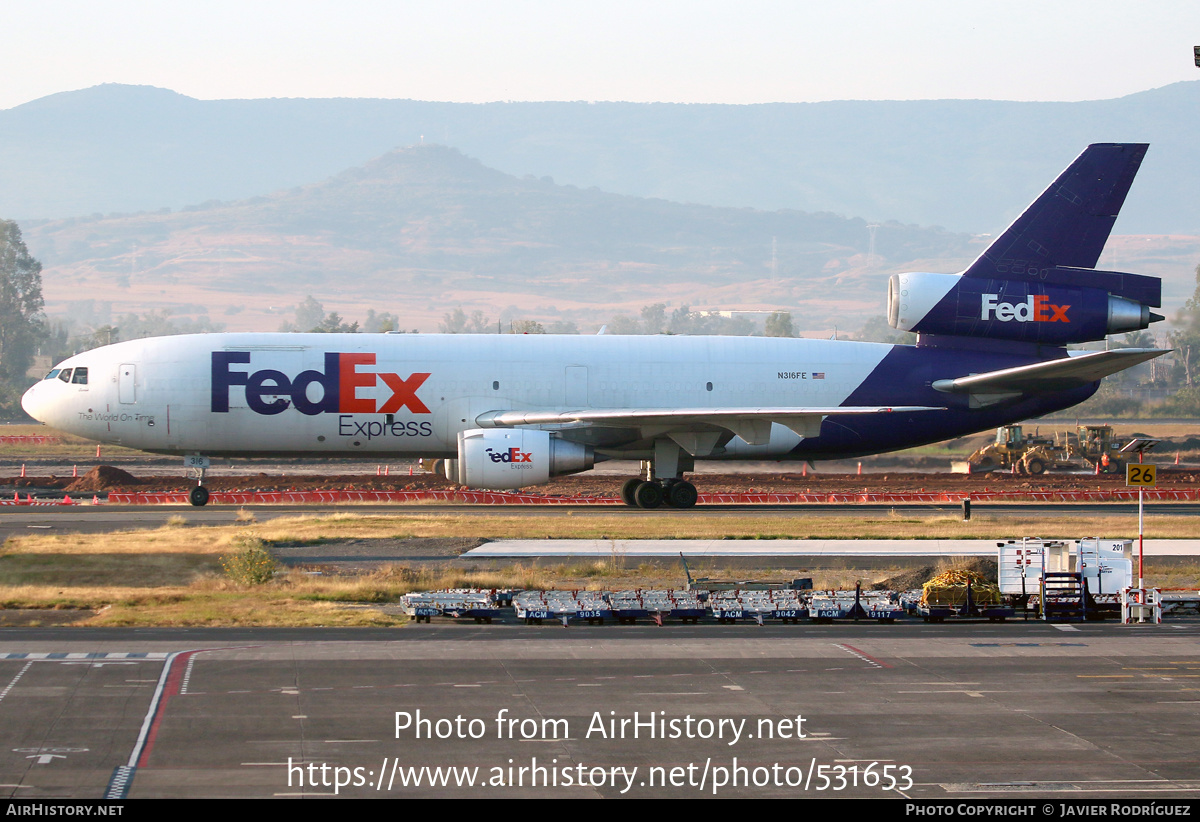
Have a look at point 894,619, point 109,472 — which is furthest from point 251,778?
point 109,472

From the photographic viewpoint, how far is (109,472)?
52062 millimetres

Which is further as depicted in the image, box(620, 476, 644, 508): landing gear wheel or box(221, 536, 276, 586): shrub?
box(620, 476, 644, 508): landing gear wheel

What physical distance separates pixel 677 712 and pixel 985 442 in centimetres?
6957

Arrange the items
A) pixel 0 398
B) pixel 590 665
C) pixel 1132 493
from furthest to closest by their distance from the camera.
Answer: pixel 0 398
pixel 1132 493
pixel 590 665

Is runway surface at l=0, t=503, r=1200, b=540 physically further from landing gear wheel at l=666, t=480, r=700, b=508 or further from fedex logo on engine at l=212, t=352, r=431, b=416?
fedex logo on engine at l=212, t=352, r=431, b=416

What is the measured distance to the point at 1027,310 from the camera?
43.3 metres

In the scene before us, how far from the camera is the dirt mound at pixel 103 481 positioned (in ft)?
166

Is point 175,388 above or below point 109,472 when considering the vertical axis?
above

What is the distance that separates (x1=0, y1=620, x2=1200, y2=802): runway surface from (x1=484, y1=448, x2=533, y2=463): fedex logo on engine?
17057 millimetres

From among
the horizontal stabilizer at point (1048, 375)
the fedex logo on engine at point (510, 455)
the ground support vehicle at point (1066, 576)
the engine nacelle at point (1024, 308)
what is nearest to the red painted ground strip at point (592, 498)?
the horizontal stabilizer at point (1048, 375)

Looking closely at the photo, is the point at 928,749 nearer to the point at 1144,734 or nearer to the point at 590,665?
the point at 1144,734

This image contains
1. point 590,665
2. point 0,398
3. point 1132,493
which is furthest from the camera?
point 0,398

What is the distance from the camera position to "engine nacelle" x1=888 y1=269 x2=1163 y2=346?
A: 4312 centimetres

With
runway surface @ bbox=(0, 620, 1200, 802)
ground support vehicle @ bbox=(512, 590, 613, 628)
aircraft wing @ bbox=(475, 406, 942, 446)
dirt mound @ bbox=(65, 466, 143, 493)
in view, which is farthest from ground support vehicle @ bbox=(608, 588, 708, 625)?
dirt mound @ bbox=(65, 466, 143, 493)
